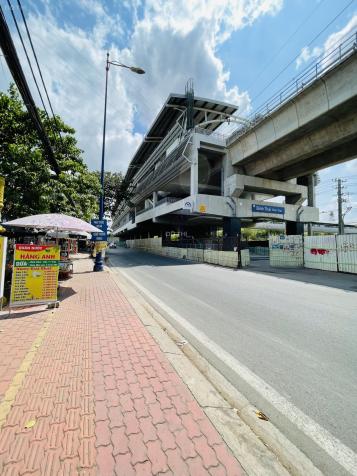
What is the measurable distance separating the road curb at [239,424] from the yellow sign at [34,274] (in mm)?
4126

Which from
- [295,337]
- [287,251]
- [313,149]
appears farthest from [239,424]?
[313,149]

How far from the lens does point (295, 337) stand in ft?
14.5

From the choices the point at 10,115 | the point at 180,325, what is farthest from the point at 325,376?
the point at 10,115

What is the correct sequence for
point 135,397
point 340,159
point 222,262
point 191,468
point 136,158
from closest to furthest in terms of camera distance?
point 191,468, point 135,397, point 222,262, point 340,159, point 136,158

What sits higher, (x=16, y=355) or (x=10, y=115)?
(x=10, y=115)

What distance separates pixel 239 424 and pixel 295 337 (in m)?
2.68

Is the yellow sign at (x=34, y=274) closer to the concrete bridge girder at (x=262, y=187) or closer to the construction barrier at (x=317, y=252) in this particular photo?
the construction barrier at (x=317, y=252)

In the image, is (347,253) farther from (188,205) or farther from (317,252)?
(188,205)

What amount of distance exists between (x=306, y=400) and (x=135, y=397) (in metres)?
1.95

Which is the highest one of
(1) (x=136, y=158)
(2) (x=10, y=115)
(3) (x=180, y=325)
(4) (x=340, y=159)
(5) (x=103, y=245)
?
(1) (x=136, y=158)

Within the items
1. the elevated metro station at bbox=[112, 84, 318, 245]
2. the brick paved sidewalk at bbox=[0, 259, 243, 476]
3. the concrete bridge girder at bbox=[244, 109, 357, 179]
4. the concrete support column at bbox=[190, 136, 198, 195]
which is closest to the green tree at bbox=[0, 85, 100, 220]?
the brick paved sidewalk at bbox=[0, 259, 243, 476]

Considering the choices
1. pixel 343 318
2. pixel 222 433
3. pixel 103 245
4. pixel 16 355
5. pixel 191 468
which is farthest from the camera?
pixel 103 245

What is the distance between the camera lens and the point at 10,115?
11875mm

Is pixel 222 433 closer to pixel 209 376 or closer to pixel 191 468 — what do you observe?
pixel 191 468
